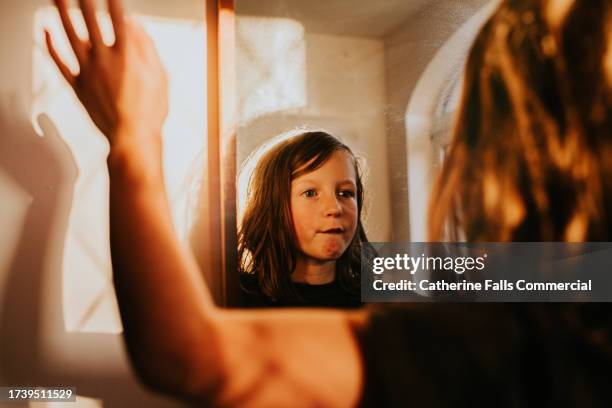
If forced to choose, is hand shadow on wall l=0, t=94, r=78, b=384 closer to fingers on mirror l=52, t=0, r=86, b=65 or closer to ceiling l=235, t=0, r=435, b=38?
fingers on mirror l=52, t=0, r=86, b=65

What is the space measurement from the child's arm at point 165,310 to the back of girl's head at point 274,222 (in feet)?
0.26

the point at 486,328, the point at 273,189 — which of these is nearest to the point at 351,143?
the point at 273,189

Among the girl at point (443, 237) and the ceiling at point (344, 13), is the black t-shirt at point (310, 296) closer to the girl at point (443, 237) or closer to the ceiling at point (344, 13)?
the girl at point (443, 237)

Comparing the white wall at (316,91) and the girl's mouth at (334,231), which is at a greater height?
the white wall at (316,91)

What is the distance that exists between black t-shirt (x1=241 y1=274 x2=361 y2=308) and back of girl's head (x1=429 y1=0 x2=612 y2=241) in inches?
9.4

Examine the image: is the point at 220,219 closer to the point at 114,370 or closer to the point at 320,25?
the point at 114,370

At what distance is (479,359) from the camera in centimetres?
117

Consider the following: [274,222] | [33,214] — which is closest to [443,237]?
[274,222]

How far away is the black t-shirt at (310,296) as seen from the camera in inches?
47.9

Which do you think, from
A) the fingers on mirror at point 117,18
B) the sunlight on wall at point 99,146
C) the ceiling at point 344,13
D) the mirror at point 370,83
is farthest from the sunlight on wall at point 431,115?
the fingers on mirror at point 117,18

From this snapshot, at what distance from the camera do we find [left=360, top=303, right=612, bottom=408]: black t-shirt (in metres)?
1.14

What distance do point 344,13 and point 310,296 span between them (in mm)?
649

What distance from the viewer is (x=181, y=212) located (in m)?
1.24

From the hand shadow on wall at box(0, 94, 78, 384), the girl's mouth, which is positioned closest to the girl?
the girl's mouth
